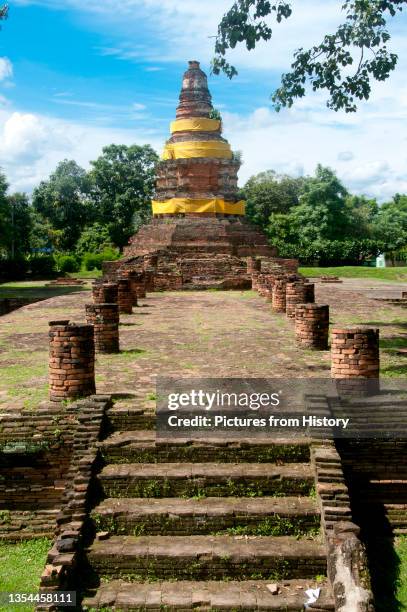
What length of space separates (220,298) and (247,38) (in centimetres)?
991

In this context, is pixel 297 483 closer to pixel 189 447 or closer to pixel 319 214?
pixel 189 447

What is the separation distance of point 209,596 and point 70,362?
293cm

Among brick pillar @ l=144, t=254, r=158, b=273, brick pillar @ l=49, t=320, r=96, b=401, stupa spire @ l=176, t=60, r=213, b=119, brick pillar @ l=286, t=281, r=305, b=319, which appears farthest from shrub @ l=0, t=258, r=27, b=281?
brick pillar @ l=49, t=320, r=96, b=401

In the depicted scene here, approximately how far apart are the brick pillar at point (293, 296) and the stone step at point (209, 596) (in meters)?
8.81

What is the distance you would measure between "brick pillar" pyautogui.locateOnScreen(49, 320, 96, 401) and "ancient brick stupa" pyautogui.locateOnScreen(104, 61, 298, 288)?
54.0 feet

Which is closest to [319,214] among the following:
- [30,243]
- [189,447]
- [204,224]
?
[204,224]

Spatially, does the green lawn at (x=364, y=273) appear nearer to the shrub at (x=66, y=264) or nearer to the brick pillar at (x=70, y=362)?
the shrub at (x=66, y=264)

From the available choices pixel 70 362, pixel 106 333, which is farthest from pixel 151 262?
pixel 70 362

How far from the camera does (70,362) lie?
22.2ft

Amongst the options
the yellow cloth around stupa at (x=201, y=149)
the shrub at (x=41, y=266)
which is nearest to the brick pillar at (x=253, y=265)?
the yellow cloth around stupa at (x=201, y=149)

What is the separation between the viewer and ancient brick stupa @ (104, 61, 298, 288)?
24.3 meters

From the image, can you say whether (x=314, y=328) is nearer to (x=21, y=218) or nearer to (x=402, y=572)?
(x=402, y=572)

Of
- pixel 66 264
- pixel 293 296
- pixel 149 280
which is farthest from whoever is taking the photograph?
pixel 66 264

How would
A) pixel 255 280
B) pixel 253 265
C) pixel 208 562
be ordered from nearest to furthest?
pixel 208 562 → pixel 255 280 → pixel 253 265
